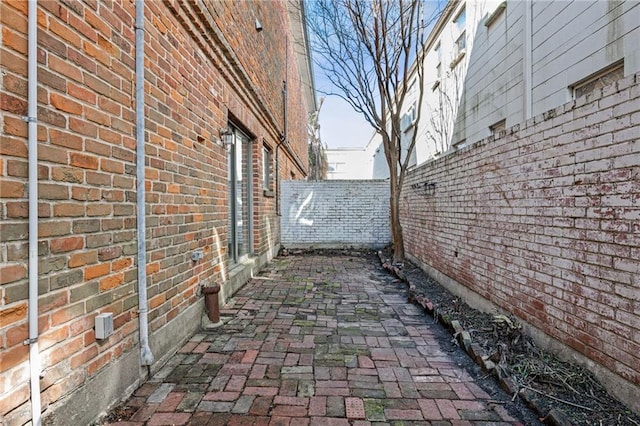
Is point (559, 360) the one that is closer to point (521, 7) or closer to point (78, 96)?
point (78, 96)

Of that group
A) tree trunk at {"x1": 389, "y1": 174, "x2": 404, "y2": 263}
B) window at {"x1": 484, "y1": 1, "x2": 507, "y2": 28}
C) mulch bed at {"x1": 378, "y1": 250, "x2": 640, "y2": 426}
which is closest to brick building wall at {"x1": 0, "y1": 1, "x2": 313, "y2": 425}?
mulch bed at {"x1": 378, "y1": 250, "x2": 640, "y2": 426}

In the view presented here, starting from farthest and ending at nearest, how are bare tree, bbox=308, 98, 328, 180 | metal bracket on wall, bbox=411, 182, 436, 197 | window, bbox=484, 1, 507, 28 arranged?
→ bare tree, bbox=308, 98, 328, 180 < window, bbox=484, 1, 507, 28 < metal bracket on wall, bbox=411, 182, 436, 197

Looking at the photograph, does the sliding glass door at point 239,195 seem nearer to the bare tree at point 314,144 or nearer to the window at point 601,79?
the window at point 601,79

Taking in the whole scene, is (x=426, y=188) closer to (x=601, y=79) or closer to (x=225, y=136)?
(x=601, y=79)

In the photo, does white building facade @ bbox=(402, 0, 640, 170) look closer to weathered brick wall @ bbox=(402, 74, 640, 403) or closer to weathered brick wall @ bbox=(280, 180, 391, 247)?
weathered brick wall @ bbox=(402, 74, 640, 403)

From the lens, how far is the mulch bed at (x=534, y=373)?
5.99ft

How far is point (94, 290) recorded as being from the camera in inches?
70.9

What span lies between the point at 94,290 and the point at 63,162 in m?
0.69

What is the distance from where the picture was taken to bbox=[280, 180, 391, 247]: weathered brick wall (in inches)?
357

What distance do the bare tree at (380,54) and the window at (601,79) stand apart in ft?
9.20

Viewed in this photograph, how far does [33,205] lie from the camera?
4.60 feet

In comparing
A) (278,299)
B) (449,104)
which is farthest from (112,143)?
(449,104)

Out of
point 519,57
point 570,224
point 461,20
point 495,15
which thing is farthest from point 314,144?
point 570,224

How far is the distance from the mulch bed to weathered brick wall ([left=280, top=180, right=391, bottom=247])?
5.58 metres
